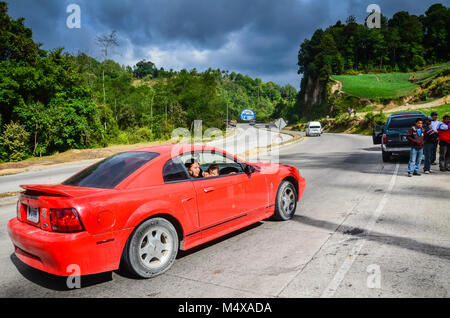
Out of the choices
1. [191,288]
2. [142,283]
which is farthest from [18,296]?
[191,288]

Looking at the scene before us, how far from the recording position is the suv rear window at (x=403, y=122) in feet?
40.9

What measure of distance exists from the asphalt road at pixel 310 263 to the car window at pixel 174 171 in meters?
1.08

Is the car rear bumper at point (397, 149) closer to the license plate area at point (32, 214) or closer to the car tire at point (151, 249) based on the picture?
the car tire at point (151, 249)

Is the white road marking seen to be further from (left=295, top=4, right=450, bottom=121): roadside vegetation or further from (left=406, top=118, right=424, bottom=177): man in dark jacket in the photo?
(left=295, top=4, right=450, bottom=121): roadside vegetation

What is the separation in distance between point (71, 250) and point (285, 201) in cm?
364

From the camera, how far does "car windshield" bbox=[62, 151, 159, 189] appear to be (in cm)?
371

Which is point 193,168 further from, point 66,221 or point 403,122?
point 403,122

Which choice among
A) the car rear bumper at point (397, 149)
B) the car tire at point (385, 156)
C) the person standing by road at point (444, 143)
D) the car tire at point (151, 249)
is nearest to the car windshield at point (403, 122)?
the car rear bumper at point (397, 149)

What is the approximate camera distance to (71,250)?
3.10 m

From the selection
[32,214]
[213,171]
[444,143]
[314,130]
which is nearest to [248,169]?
[213,171]

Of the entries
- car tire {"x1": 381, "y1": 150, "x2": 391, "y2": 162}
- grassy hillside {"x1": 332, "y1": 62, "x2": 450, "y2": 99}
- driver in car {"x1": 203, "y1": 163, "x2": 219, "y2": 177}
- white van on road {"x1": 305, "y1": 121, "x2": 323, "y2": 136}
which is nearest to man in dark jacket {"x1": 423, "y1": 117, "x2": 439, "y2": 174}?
car tire {"x1": 381, "y1": 150, "x2": 391, "y2": 162}

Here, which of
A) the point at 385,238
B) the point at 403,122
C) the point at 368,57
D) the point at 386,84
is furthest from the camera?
the point at 368,57

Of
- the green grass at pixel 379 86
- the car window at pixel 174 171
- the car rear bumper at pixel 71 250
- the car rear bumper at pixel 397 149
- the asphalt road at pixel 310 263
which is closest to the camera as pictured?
the car rear bumper at pixel 71 250
